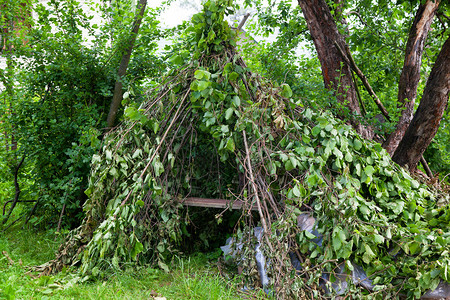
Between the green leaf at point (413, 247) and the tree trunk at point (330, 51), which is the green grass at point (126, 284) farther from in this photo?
the tree trunk at point (330, 51)

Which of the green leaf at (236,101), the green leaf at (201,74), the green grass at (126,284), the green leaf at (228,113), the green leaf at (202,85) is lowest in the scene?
the green grass at (126,284)

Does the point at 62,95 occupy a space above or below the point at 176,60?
below

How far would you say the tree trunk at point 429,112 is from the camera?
3.84 m

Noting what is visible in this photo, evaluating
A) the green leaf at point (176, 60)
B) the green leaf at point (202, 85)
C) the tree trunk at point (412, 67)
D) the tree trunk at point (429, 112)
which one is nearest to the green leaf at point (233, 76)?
the green leaf at point (202, 85)

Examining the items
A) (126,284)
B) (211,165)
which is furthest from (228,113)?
(126,284)

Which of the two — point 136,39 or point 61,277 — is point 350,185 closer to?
point 61,277

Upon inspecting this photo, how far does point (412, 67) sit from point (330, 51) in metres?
0.96

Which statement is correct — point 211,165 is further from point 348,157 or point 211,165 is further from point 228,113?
point 348,157

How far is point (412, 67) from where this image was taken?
A: 14.8 ft

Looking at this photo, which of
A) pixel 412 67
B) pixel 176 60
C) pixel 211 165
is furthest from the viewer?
pixel 412 67

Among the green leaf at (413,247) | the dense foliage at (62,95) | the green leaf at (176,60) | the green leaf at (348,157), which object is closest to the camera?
the green leaf at (413,247)

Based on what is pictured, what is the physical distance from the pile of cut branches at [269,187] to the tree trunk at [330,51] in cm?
123

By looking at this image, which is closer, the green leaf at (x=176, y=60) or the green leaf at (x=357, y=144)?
the green leaf at (x=357, y=144)

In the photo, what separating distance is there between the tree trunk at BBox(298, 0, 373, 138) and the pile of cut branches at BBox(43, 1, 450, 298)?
1.23 meters
